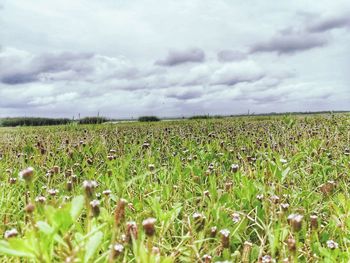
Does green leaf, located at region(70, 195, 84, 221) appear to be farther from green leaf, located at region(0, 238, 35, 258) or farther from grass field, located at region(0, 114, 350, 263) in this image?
green leaf, located at region(0, 238, 35, 258)

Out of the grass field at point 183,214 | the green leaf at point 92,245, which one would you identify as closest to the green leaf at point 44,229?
the grass field at point 183,214

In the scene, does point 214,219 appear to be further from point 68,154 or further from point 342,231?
point 68,154

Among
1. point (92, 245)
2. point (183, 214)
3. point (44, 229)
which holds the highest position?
point (44, 229)

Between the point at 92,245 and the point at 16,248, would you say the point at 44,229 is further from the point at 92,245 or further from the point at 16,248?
the point at 92,245

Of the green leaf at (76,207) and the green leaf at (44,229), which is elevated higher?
the green leaf at (76,207)

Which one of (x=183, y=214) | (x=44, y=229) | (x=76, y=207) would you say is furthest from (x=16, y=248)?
(x=183, y=214)

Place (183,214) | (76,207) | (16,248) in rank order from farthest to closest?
1. (183,214)
2. (76,207)
3. (16,248)

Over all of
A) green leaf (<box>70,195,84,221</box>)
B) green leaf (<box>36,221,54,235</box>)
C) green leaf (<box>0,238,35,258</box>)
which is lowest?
green leaf (<box>0,238,35,258</box>)

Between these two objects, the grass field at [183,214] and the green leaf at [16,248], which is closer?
the green leaf at [16,248]

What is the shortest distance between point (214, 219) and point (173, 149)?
477 centimetres

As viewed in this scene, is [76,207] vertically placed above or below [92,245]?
above

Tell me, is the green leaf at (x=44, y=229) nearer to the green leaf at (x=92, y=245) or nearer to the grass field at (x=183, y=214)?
the grass field at (x=183, y=214)

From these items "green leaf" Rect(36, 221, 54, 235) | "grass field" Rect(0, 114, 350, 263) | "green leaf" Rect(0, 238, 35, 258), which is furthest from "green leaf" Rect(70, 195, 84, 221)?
"green leaf" Rect(0, 238, 35, 258)

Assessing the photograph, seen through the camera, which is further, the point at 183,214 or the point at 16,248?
the point at 183,214
